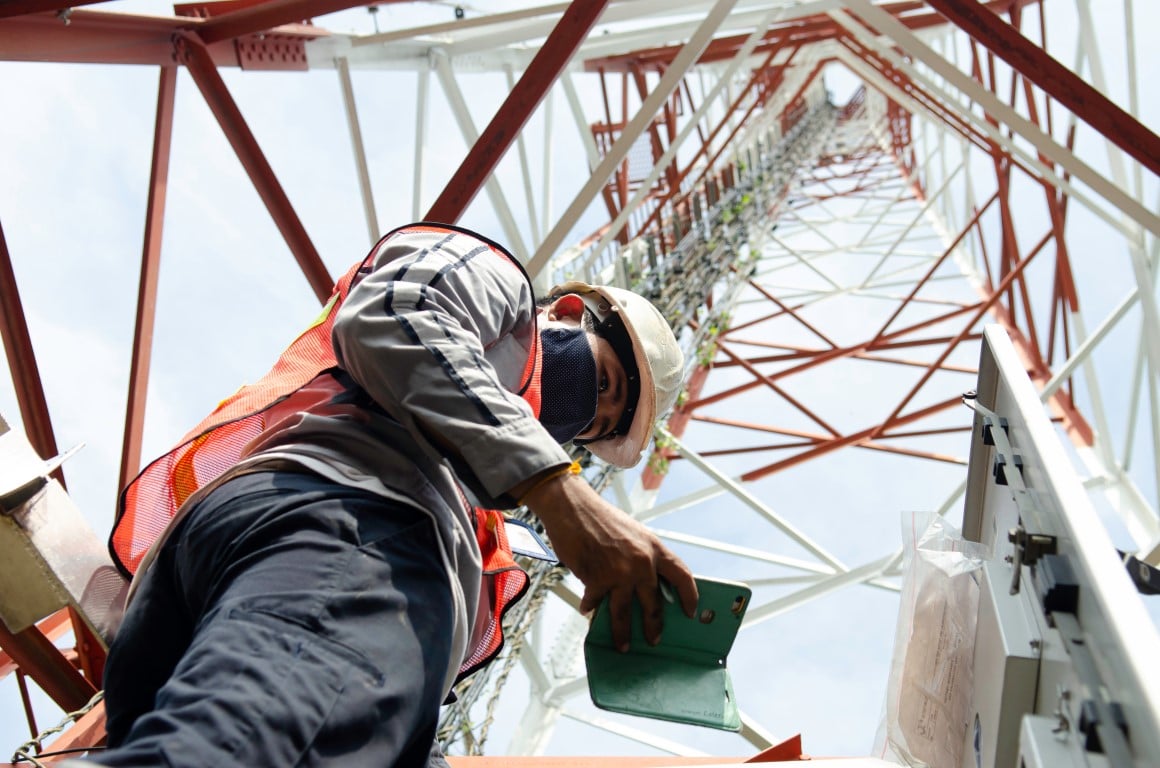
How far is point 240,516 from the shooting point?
5.73 feet

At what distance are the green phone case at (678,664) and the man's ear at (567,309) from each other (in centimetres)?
87

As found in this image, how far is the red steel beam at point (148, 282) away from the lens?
12.2 ft

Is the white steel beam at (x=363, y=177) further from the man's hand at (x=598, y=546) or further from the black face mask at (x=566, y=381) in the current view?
the man's hand at (x=598, y=546)

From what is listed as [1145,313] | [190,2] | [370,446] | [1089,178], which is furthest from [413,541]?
[1145,313]

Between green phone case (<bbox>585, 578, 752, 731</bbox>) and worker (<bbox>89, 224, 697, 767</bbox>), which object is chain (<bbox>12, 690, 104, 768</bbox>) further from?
green phone case (<bbox>585, 578, 752, 731</bbox>)

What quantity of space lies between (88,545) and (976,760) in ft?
6.74

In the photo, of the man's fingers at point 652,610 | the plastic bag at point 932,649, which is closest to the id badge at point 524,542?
the man's fingers at point 652,610

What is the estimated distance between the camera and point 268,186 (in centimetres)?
427

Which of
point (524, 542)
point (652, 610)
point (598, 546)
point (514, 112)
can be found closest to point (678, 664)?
point (652, 610)

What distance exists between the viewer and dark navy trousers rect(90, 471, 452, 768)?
Result: 1.38 meters

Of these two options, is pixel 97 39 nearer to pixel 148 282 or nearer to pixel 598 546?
pixel 148 282

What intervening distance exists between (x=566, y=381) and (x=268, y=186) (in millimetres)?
2303

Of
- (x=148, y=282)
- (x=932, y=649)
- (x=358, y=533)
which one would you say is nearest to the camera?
(x=358, y=533)

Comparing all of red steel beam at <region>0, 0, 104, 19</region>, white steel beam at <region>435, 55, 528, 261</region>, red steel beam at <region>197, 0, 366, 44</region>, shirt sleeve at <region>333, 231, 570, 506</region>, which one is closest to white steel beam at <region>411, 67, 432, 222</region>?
white steel beam at <region>435, 55, 528, 261</region>
